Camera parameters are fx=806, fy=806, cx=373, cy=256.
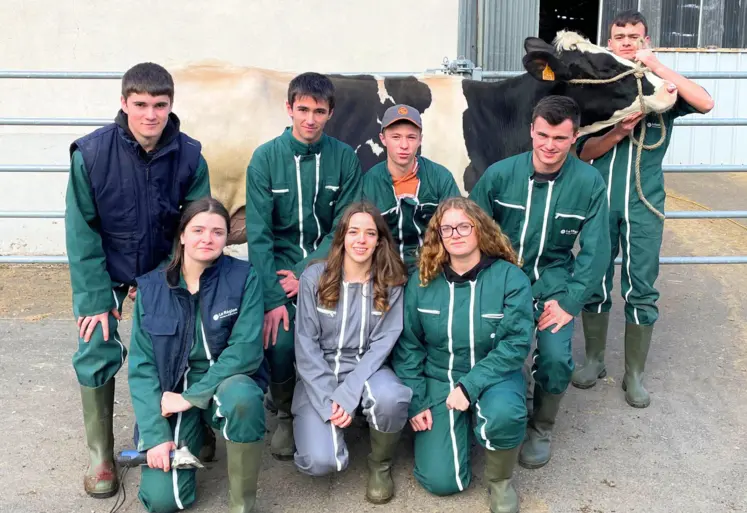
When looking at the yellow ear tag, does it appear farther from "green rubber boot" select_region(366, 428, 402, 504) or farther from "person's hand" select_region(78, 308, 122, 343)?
"person's hand" select_region(78, 308, 122, 343)

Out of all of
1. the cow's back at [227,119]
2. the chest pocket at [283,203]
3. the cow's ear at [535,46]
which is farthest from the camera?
the cow's back at [227,119]

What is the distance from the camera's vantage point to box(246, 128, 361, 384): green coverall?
10.9 feet

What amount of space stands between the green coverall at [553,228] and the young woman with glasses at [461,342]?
34 cm

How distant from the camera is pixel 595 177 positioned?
11.1 ft

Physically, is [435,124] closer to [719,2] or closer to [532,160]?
[532,160]

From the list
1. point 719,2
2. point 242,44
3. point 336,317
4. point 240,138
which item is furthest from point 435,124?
point 719,2

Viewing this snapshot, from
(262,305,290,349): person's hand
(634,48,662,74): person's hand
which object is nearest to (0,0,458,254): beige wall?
(634,48,662,74): person's hand

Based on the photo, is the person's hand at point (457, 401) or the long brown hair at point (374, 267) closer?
the person's hand at point (457, 401)

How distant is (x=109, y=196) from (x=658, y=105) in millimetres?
2500

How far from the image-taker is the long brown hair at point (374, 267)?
10.2ft

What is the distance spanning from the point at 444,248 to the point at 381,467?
86cm

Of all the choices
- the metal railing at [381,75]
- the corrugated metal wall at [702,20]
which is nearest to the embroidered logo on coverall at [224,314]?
the metal railing at [381,75]

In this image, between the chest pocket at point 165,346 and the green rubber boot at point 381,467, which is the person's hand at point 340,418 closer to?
the green rubber boot at point 381,467

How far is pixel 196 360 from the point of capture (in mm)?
2973
